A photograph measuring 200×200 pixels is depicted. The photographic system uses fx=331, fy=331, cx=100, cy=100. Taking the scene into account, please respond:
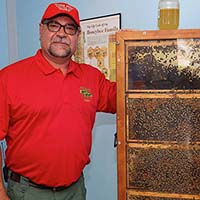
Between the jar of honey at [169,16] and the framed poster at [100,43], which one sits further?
the framed poster at [100,43]

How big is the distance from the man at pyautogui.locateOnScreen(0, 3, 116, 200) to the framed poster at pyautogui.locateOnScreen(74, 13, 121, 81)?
1.17 ft

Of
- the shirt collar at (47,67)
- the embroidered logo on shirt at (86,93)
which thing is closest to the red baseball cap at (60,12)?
the shirt collar at (47,67)

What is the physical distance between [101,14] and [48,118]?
2.52 ft

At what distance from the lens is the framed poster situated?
1.86 m

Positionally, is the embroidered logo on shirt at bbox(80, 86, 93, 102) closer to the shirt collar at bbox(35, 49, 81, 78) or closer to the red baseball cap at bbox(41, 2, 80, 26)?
the shirt collar at bbox(35, 49, 81, 78)

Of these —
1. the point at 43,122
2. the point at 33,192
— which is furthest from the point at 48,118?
the point at 33,192

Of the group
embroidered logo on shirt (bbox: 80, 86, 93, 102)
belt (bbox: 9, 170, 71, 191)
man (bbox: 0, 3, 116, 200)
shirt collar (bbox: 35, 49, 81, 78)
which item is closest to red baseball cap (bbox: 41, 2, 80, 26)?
man (bbox: 0, 3, 116, 200)

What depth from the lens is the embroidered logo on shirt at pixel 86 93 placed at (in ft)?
5.09

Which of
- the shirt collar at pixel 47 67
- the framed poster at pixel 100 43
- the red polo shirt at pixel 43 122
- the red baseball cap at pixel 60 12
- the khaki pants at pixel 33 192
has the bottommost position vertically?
the khaki pants at pixel 33 192

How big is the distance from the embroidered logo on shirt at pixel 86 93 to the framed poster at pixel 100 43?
1.15ft

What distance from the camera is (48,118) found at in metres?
1.45

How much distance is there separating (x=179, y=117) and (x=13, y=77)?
73cm

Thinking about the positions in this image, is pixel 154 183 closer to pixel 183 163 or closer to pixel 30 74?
pixel 183 163

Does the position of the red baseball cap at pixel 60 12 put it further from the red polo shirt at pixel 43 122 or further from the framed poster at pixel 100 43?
the framed poster at pixel 100 43
